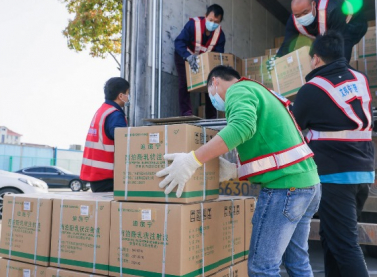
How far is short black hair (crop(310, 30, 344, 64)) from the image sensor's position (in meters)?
2.83

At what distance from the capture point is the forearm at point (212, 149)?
2.07 m

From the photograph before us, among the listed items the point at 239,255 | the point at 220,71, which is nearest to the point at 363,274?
the point at 239,255

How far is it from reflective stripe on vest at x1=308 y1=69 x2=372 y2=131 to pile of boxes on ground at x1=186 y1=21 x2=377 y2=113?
1.17 m

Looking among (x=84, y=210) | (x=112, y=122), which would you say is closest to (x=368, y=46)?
(x=112, y=122)

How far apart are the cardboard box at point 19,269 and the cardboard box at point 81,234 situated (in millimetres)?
109

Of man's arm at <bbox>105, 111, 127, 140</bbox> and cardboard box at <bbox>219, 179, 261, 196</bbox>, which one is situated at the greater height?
man's arm at <bbox>105, 111, 127, 140</bbox>

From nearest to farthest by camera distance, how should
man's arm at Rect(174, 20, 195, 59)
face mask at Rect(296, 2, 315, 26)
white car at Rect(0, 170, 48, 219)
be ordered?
face mask at Rect(296, 2, 315, 26) → man's arm at Rect(174, 20, 195, 59) → white car at Rect(0, 170, 48, 219)

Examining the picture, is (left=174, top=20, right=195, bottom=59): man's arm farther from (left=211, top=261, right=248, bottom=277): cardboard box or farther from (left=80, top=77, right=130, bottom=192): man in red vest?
(left=211, top=261, right=248, bottom=277): cardboard box

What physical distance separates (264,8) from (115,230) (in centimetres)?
636

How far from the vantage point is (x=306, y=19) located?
13.9 ft

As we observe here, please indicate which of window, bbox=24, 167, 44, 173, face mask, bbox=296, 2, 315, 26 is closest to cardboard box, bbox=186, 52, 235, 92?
face mask, bbox=296, 2, 315, 26

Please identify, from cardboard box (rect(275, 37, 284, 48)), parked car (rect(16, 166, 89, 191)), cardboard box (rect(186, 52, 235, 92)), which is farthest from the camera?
parked car (rect(16, 166, 89, 191))

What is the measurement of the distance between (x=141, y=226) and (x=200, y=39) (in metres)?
3.36

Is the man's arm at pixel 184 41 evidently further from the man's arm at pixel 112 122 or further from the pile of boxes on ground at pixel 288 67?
the man's arm at pixel 112 122
